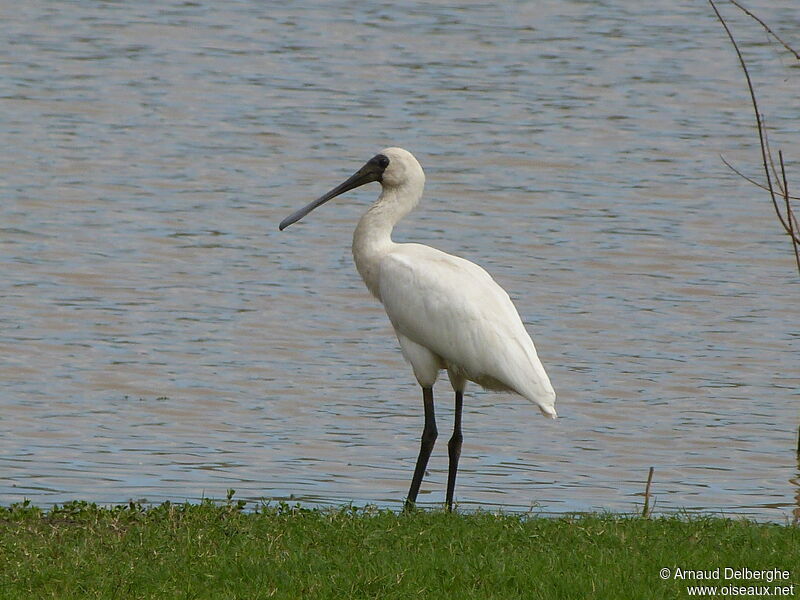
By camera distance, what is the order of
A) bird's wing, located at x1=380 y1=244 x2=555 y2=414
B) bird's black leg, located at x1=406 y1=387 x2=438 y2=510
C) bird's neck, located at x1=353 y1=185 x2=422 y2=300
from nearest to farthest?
bird's wing, located at x1=380 y1=244 x2=555 y2=414 → bird's black leg, located at x1=406 y1=387 x2=438 y2=510 → bird's neck, located at x1=353 y1=185 x2=422 y2=300

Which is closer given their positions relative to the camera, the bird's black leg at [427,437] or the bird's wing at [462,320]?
the bird's wing at [462,320]

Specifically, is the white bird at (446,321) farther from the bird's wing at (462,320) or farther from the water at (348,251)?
the water at (348,251)

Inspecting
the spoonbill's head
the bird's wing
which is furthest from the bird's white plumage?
the spoonbill's head

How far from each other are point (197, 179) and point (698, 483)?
10.5 m

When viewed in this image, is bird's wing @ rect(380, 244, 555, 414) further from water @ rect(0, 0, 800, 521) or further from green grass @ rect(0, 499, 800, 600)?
water @ rect(0, 0, 800, 521)

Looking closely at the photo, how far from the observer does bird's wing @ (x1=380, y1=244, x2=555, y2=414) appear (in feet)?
30.0

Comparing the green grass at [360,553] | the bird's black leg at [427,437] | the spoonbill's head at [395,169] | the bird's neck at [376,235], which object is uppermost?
the spoonbill's head at [395,169]

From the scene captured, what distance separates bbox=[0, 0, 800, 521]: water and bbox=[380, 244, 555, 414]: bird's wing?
3.91ft

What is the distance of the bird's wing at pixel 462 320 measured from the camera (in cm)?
913

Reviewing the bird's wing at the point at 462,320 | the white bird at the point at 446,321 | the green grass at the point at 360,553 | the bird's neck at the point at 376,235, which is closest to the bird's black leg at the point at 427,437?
the white bird at the point at 446,321

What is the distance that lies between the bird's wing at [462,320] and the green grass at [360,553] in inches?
41.8

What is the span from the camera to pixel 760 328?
1534 cm

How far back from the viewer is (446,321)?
9273 mm

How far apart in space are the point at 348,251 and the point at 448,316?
28.4ft
